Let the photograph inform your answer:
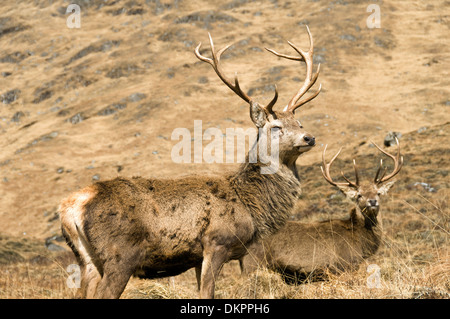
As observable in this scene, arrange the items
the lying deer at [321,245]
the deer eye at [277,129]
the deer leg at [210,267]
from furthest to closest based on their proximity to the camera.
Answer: the lying deer at [321,245] < the deer eye at [277,129] < the deer leg at [210,267]

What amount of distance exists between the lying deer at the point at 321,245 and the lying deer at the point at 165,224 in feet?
8.69

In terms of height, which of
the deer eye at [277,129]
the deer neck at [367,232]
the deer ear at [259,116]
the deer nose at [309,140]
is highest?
the deer ear at [259,116]

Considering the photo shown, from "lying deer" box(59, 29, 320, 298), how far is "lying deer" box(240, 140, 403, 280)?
2.65m

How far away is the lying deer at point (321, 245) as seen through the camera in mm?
9227

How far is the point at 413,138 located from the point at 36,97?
2202 inches

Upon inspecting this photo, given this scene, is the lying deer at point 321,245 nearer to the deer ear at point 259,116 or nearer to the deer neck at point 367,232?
the deer neck at point 367,232

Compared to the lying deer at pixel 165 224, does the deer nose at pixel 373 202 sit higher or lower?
lower

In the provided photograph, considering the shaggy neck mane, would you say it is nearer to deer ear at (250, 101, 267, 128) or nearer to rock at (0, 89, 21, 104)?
deer ear at (250, 101, 267, 128)

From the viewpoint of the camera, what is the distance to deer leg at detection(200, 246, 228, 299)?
17.8ft

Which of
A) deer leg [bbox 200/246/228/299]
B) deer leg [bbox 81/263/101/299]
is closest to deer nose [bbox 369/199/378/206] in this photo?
deer leg [bbox 200/246/228/299]

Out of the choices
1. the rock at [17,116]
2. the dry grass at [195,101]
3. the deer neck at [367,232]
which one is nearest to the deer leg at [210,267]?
the dry grass at [195,101]

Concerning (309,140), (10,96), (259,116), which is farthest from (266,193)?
(10,96)

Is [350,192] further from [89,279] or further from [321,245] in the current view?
[89,279]
